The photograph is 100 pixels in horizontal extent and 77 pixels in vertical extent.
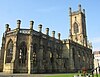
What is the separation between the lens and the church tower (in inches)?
2591

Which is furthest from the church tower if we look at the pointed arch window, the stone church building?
the pointed arch window

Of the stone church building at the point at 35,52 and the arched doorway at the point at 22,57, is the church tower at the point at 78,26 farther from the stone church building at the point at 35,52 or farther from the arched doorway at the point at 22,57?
the arched doorway at the point at 22,57

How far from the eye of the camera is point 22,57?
34.4m

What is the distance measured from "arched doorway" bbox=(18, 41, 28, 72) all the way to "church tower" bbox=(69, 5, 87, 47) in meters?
34.6

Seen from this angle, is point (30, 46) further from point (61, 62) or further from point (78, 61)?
point (78, 61)

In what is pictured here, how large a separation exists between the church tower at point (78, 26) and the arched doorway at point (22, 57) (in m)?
34.6

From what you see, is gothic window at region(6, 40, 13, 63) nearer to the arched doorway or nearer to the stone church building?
the stone church building

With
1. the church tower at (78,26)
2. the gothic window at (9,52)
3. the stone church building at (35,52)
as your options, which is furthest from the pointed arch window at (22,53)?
the church tower at (78,26)

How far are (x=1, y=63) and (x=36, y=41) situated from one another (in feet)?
30.4

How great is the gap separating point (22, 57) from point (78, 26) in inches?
1531

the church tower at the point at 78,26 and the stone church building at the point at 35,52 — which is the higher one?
the church tower at the point at 78,26

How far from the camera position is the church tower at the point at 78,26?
216 feet

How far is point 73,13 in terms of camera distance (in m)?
70.1

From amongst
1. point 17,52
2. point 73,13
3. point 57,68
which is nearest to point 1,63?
point 17,52
